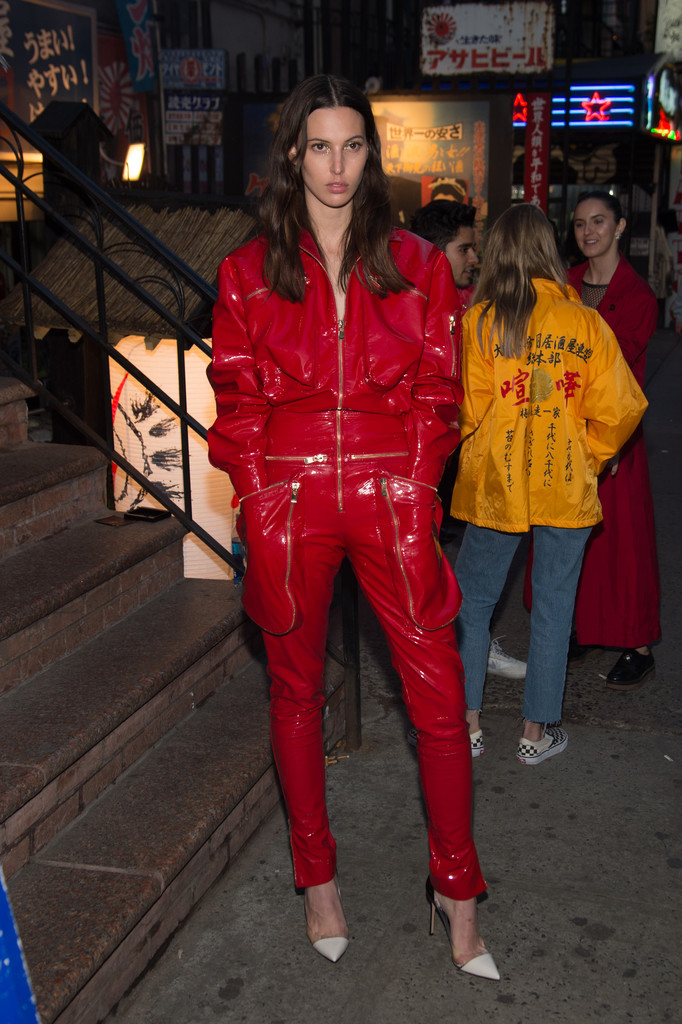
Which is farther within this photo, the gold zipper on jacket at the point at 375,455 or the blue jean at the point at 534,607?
the blue jean at the point at 534,607

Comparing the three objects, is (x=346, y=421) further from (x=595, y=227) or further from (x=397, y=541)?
(x=595, y=227)

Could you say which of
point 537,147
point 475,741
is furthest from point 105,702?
point 537,147

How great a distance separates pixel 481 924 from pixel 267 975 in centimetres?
63

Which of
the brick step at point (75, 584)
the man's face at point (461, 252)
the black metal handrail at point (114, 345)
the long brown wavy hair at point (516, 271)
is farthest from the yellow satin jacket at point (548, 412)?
the man's face at point (461, 252)

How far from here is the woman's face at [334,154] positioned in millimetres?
2619

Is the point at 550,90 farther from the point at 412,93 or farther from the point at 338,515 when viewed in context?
the point at 338,515

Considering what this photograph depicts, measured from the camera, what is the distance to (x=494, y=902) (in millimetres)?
3100

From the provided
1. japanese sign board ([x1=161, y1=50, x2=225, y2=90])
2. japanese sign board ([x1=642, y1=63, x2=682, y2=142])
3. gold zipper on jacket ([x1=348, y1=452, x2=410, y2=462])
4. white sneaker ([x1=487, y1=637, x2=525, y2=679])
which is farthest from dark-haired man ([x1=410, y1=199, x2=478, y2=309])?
japanese sign board ([x1=642, y1=63, x2=682, y2=142])

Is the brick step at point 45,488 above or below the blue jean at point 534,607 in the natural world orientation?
above

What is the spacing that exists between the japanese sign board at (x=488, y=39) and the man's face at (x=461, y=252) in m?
9.14

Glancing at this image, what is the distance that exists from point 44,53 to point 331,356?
9757mm

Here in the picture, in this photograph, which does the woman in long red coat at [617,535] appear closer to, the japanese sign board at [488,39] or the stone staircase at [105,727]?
the stone staircase at [105,727]

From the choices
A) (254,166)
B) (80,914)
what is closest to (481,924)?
(80,914)

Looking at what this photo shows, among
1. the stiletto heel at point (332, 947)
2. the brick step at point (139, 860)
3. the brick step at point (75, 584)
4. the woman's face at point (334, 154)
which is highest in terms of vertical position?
the woman's face at point (334, 154)
